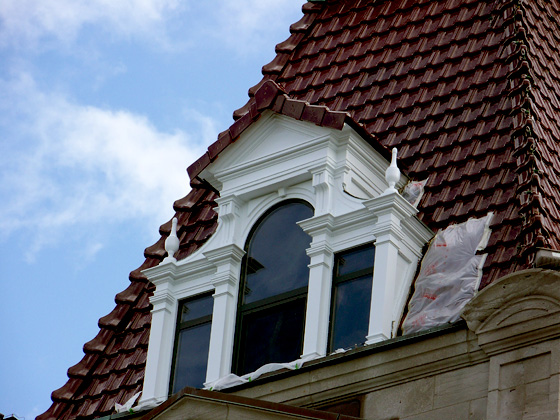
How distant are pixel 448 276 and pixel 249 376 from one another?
191cm

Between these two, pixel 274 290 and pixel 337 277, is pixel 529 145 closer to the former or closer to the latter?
pixel 337 277

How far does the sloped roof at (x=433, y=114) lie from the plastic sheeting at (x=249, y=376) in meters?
1.67

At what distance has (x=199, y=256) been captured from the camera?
44.4 ft

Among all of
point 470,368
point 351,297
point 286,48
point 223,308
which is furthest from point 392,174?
point 286,48

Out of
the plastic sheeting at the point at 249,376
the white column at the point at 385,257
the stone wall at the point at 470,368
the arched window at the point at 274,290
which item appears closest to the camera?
the stone wall at the point at 470,368

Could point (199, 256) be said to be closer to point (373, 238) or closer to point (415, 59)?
point (373, 238)

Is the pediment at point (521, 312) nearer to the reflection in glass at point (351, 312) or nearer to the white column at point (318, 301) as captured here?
the reflection in glass at point (351, 312)

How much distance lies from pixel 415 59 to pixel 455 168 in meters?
2.26

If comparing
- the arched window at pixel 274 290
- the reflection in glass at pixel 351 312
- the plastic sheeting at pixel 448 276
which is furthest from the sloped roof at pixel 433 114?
the arched window at pixel 274 290

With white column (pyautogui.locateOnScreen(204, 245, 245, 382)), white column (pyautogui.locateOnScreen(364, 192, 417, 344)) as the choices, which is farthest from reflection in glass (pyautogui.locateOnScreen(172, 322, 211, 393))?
white column (pyautogui.locateOnScreen(364, 192, 417, 344))

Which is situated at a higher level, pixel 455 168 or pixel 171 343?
pixel 455 168

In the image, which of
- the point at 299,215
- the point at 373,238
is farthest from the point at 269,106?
the point at 373,238

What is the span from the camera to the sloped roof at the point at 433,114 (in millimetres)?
12375

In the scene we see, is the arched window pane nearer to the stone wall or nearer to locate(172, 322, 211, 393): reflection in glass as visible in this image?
locate(172, 322, 211, 393): reflection in glass
